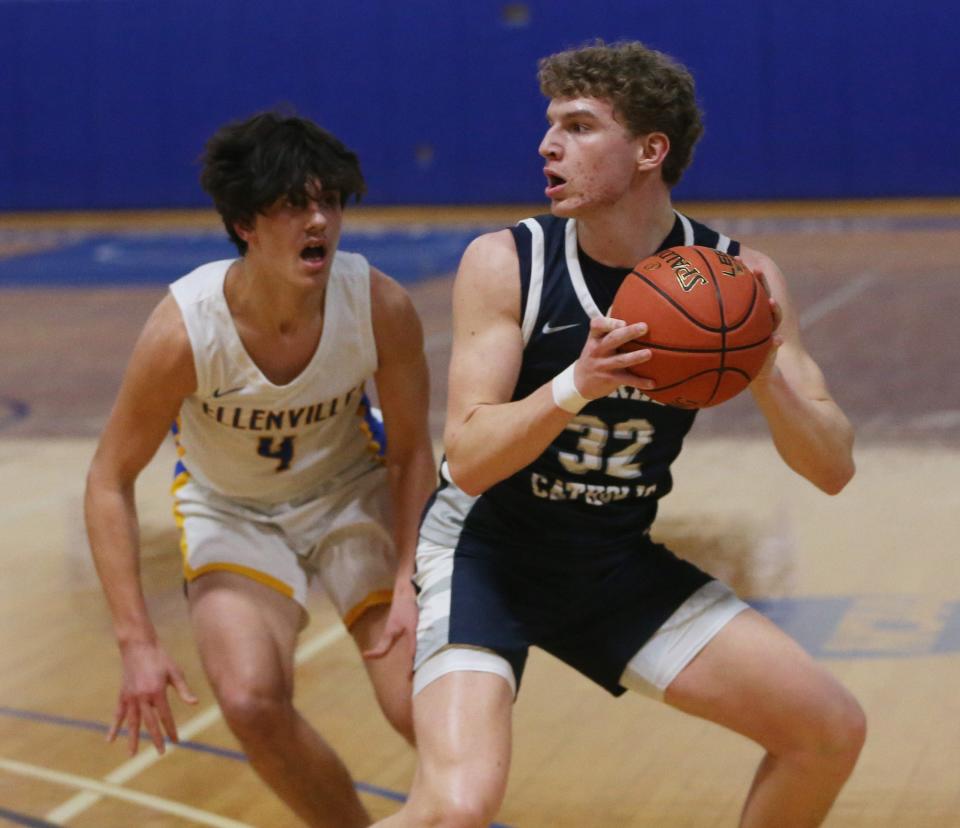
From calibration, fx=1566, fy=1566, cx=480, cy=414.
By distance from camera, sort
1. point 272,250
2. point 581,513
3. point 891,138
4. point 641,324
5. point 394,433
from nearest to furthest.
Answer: point 641,324, point 581,513, point 272,250, point 394,433, point 891,138

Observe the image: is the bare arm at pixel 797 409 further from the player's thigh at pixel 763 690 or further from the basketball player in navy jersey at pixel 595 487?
the player's thigh at pixel 763 690

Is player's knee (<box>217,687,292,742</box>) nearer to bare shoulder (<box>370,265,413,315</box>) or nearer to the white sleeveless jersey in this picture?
the white sleeveless jersey

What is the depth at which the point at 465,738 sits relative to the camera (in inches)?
111

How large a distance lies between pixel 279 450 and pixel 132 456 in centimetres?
38

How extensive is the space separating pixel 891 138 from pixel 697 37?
2.29 meters

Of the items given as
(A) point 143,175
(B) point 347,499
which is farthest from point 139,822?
(A) point 143,175

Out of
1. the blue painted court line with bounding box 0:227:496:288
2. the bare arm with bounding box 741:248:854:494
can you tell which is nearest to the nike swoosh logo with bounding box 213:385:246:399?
the bare arm with bounding box 741:248:854:494

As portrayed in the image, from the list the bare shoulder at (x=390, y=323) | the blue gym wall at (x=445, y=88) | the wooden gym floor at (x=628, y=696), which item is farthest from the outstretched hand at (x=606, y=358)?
the blue gym wall at (x=445, y=88)

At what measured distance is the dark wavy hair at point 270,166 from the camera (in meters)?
3.46

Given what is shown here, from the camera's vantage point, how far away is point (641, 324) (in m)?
2.72

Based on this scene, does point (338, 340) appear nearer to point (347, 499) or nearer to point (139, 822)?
point (347, 499)

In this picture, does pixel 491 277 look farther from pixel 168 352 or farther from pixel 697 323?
pixel 168 352

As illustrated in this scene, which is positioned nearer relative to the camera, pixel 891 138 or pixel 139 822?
pixel 139 822

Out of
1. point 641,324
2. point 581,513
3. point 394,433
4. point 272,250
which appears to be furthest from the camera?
point 394,433
